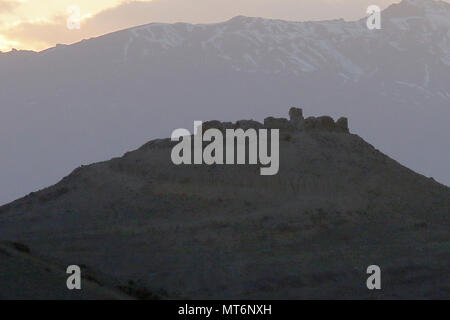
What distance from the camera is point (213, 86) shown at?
18462cm

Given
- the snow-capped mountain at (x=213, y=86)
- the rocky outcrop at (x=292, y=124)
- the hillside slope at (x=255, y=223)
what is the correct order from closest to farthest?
1. the hillside slope at (x=255, y=223)
2. the rocky outcrop at (x=292, y=124)
3. the snow-capped mountain at (x=213, y=86)

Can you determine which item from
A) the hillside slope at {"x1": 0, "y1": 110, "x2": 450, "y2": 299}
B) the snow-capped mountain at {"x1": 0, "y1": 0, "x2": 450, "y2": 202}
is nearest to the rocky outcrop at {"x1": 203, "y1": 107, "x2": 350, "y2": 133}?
the hillside slope at {"x1": 0, "y1": 110, "x2": 450, "y2": 299}

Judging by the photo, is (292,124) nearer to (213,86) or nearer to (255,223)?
(255,223)

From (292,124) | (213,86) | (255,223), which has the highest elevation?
(213,86)

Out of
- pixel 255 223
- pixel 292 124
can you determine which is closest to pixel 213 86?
pixel 292 124

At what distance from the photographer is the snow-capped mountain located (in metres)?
171

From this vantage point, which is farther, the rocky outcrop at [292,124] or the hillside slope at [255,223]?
the rocky outcrop at [292,124]

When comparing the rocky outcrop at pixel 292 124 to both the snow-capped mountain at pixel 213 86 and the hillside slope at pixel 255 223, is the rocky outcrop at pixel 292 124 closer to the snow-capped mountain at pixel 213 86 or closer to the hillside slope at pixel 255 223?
the hillside slope at pixel 255 223

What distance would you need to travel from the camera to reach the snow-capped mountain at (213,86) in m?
171

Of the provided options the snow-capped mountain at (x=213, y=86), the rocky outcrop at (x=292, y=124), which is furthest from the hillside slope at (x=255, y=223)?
the snow-capped mountain at (x=213, y=86)

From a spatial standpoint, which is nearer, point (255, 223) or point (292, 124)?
point (255, 223)
